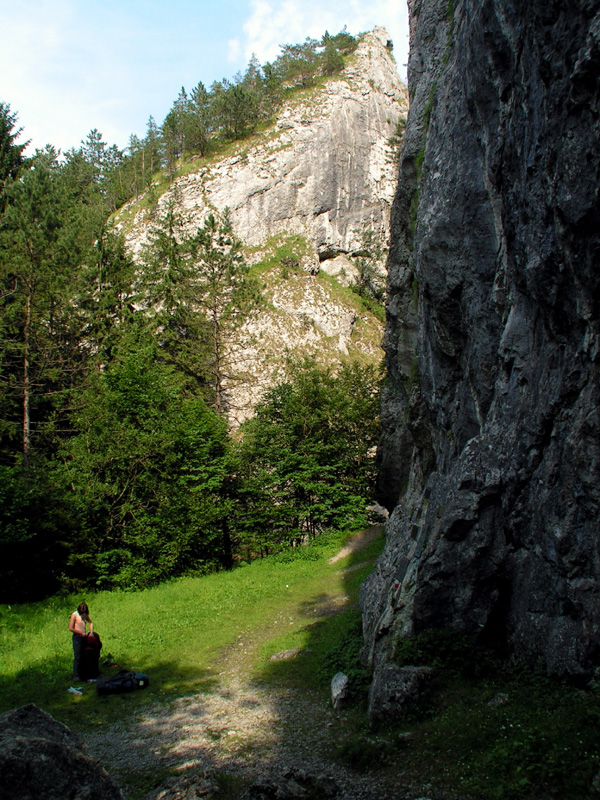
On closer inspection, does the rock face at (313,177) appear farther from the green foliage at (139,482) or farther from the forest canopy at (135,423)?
the green foliage at (139,482)

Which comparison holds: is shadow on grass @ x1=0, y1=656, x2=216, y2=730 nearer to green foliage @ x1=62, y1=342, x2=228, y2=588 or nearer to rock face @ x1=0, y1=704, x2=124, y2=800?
rock face @ x1=0, y1=704, x2=124, y2=800

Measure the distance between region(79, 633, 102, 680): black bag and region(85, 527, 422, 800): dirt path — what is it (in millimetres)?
1958

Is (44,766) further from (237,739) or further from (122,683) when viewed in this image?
(122,683)

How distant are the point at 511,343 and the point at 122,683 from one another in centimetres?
870

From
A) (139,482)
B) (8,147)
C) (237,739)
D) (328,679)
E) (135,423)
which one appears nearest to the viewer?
(237,739)

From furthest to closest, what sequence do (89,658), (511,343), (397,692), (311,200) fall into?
(311,200) < (89,658) < (511,343) < (397,692)

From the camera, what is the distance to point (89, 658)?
10.2 meters

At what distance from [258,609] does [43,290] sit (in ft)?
49.8

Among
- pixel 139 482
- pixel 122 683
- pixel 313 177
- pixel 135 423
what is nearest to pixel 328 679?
pixel 122 683

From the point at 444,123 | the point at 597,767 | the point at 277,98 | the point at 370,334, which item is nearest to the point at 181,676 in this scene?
the point at 597,767

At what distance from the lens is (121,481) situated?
20.0m

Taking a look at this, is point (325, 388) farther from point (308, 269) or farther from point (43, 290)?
point (308, 269)

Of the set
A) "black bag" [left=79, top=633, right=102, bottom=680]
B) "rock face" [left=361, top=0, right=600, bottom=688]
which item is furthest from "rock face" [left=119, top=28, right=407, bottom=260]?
"black bag" [left=79, top=633, right=102, bottom=680]

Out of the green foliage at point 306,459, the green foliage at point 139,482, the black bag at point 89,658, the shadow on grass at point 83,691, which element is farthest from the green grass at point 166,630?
the green foliage at point 306,459
